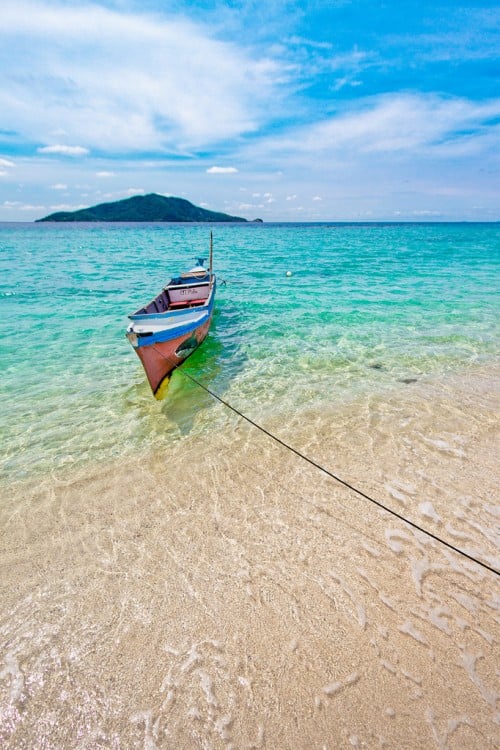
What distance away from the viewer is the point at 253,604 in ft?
13.4

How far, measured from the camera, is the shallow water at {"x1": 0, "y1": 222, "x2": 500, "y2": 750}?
321cm

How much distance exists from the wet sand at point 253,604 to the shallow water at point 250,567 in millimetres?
18

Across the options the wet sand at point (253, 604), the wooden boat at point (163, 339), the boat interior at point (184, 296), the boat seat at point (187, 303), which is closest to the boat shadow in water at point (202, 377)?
the wooden boat at point (163, 339)

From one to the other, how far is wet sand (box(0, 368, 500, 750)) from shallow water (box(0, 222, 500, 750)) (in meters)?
0.02

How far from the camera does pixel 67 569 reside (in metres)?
4.61

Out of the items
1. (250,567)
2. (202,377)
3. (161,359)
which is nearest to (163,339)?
(161,359)

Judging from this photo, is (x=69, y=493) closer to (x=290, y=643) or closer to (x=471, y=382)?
(x=290, y=643)

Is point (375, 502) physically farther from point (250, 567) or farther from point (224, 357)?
point (224, 357)

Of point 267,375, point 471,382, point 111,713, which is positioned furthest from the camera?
point 267,375

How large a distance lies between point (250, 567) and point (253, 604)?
48 centimetres

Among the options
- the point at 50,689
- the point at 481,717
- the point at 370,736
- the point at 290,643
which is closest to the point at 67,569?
the point at 50,689

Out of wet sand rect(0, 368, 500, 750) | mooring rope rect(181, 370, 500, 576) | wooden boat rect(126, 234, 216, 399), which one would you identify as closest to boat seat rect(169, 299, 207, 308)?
wooden boat rect(126, 234, 216, 399)

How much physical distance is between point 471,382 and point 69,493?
9241mm

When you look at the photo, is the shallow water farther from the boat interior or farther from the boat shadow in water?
the boat interior
